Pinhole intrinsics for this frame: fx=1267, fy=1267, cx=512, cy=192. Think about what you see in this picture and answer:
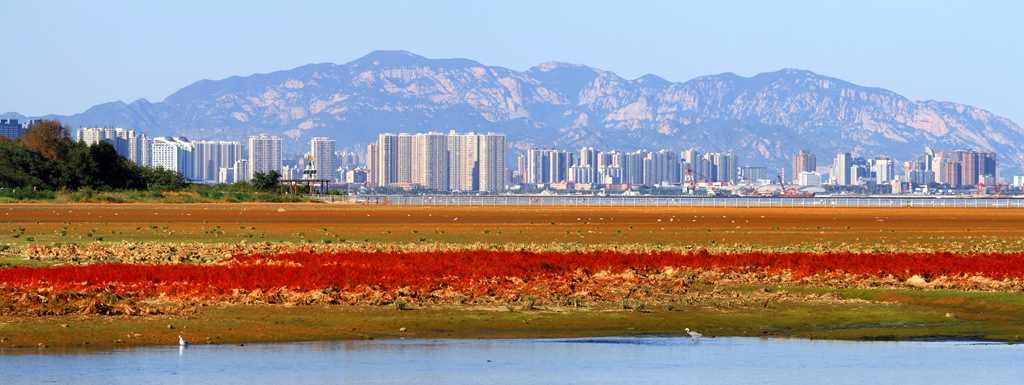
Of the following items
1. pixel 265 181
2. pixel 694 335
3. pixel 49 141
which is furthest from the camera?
pixel 49 141

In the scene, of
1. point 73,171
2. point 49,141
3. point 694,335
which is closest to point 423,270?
point 694,335

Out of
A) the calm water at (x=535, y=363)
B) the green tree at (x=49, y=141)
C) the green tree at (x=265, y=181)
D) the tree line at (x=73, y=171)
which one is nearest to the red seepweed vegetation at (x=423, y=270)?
the calm water at (x=535, y=363)

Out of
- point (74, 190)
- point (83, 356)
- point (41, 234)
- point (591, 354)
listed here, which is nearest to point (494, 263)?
point (591, 354)

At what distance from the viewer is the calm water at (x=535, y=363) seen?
16.5m

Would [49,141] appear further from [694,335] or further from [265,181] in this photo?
[694,335]

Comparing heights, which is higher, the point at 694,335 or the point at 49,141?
the point at 49,141

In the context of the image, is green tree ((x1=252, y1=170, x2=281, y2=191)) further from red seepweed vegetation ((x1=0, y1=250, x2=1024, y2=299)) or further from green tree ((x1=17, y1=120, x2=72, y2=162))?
red seepweed vegetation ((x1=0, y1=250, x2=1024, y2=299))

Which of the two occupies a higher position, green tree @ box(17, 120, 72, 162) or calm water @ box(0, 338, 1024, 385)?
green tree @ box(17, 120, 72, 162)

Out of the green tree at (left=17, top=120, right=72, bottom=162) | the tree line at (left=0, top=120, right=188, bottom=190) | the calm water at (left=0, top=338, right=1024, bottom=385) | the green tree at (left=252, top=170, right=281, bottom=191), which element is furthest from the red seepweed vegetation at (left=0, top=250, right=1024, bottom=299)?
the green tree at (left=17, top=120, right=72, bottom=162)

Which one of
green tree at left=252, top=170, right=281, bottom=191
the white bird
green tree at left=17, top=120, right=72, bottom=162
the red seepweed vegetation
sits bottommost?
the white bird

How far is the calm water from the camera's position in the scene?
1647 cm

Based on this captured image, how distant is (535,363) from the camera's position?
59.1 feet

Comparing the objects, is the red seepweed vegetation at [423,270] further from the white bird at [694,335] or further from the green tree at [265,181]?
the green tree at [265,181]

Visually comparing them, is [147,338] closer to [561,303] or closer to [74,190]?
[561,303]
